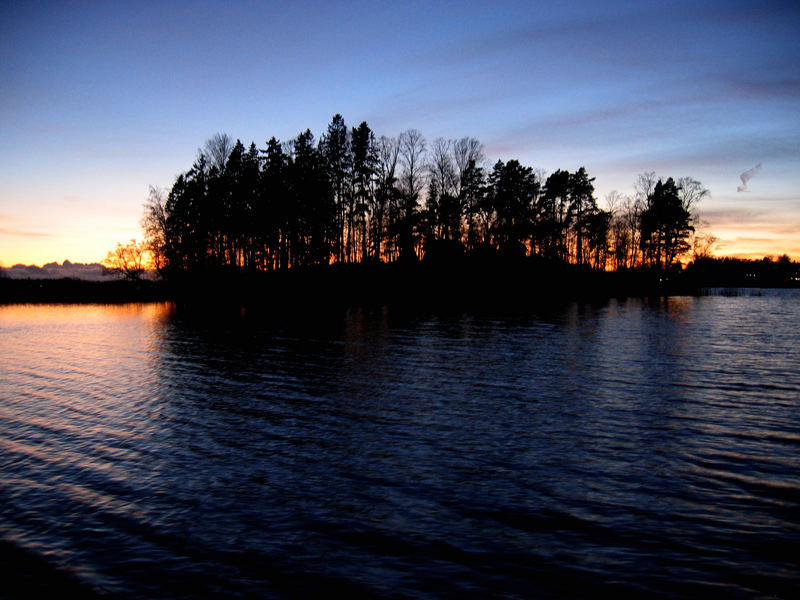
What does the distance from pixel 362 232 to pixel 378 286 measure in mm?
13431

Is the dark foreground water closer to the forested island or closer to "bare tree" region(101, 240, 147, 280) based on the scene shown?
the forested island

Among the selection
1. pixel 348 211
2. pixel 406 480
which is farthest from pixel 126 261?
pixel 406 480

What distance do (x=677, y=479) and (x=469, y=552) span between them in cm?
Answer: 517

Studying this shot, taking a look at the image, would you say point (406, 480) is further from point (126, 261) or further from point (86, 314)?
point (126, 261)

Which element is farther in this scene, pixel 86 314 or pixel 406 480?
pixel 86 314

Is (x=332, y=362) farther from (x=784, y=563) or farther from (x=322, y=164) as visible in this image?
(x=322, y=164)

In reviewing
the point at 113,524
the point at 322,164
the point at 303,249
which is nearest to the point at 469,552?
the point at 113,524

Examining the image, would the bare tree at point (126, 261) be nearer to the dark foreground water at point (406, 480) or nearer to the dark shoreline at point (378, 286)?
the dark shoreline at point (378, 286)

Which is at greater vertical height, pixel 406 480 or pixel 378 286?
pixel 378 286

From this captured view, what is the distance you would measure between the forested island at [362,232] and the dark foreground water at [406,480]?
54430mm

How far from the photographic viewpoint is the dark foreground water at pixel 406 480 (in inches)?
263

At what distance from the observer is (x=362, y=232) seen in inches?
3479

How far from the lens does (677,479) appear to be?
9.62 metres

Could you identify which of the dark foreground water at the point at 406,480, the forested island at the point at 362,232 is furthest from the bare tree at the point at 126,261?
the dark foreground water at the point at 406,480
